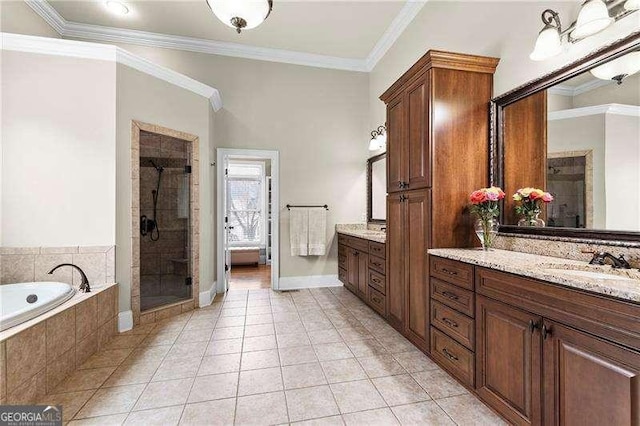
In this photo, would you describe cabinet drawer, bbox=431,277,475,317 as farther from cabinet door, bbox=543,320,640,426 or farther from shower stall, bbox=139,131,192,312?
shower stall, bbox=139,131,192,312

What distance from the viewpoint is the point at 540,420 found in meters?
1.34

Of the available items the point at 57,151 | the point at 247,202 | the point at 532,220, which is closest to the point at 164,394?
the point at 57,151

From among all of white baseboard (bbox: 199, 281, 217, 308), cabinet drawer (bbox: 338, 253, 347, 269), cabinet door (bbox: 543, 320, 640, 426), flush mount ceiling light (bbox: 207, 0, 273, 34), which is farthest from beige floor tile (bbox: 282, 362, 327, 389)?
flush mount ceiling light (bbox: 207, 0, 273, 34)

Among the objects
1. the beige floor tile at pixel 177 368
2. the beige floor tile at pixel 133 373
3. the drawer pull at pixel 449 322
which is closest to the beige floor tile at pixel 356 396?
the drawer pull at pixel 449 322

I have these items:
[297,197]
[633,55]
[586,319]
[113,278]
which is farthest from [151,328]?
[633,55]

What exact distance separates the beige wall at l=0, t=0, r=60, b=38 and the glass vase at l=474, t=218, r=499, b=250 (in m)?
4.71

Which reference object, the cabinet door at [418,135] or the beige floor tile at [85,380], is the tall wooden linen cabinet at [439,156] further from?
the beige floor tile at [85,380]

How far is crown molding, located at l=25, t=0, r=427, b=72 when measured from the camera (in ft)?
11.3

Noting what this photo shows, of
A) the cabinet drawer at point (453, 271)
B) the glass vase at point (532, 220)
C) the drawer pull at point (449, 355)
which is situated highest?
the glass vase at point (532, 220)

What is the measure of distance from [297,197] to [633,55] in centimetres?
355

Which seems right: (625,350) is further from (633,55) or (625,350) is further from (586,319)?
(633,55)

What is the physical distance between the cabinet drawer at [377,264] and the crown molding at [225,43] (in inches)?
110

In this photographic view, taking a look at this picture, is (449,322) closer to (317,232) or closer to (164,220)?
(317,232)

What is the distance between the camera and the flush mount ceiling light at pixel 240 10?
2.21 metres
